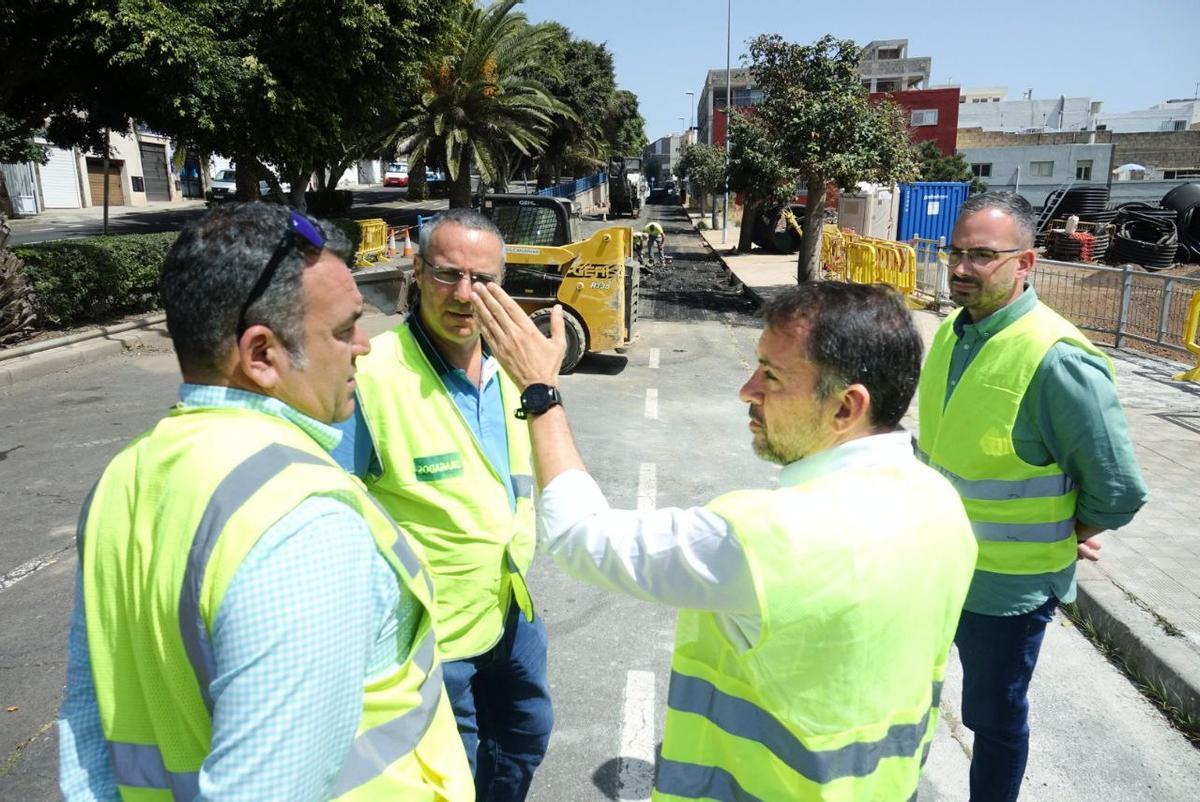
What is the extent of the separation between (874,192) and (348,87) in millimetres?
12800

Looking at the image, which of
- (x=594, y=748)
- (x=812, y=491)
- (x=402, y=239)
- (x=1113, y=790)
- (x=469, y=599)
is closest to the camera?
(x=812, y=491)

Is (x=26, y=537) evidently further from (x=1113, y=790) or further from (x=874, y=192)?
(x=874, y=192)

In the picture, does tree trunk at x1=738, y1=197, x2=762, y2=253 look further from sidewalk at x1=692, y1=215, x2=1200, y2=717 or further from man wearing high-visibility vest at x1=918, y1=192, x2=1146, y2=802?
man wearing high-visibility vest at x1=918, y1=192, x2=1146, y2=802

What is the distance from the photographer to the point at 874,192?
20.5 meters

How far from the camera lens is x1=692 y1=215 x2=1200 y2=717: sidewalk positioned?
3713 millimetres

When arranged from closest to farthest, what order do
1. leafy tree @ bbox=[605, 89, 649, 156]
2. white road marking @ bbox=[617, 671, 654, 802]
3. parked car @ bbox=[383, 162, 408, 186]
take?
white road marking @ bbox=[617, 671, 654, 802], leafy tree @ bbox=[605, 89, 649, 156], parked car @ bbox=[383, 162, 408, 186]

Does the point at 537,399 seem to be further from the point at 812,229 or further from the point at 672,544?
the point at 812,229

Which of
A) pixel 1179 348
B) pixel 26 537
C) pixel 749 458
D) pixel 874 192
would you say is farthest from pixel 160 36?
pixel 874 192

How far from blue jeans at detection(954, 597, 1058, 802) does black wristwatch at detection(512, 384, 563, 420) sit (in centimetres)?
164

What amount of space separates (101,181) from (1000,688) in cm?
4510

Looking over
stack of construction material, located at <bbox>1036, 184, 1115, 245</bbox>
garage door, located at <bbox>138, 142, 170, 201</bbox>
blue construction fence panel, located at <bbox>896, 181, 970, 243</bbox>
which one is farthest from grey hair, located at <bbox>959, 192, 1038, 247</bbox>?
garage door, located at <bbox>138, 142, 170, 201</bbox>

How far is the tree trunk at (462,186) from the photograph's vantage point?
2566 cm

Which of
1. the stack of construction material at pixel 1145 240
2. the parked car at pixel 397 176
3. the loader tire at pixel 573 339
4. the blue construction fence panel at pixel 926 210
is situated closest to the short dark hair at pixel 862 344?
the loader tire at pixel 573 339

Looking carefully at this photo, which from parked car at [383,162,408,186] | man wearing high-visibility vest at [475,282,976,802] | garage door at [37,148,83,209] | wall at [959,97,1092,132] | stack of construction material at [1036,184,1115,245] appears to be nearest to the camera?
man wearing high-visibility vest at [475,282,976,802]
